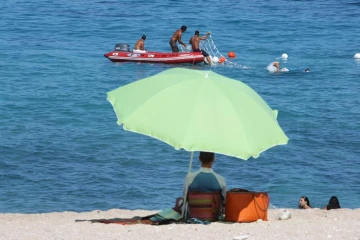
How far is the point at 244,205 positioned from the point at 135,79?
16.9 m

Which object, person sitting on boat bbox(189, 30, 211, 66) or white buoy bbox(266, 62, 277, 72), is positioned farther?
person sitting on boat bbox(189, 30, 211, 66)

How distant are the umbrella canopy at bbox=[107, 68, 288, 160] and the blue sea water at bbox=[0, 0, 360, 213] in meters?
5.27

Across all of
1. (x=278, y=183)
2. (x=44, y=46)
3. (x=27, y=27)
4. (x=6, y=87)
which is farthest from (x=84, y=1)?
(x=278, y=183)

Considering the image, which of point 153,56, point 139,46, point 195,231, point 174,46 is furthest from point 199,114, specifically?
point 174,46

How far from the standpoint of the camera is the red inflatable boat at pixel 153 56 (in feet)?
87.7

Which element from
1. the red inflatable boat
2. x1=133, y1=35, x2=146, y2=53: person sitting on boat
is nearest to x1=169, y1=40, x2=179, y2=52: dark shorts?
x1=133, y1=35, x2=146, y2=53: person sitting on boat

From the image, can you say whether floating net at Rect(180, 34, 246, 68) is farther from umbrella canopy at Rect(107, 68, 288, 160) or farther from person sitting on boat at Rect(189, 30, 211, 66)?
umbrella canopy at Rect(107, 68, 288, 160)

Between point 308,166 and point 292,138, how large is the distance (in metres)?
2.28

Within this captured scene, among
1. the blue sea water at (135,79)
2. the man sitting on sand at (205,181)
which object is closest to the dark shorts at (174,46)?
the blue sea water at (135,79)

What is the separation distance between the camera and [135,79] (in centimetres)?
2559

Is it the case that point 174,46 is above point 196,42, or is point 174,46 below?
below

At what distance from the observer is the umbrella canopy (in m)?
8.20

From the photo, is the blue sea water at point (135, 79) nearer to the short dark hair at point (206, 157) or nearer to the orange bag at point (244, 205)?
the orange bag at point (244, 205)

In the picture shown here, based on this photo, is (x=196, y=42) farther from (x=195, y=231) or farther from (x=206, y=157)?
(x=195, y=231)
